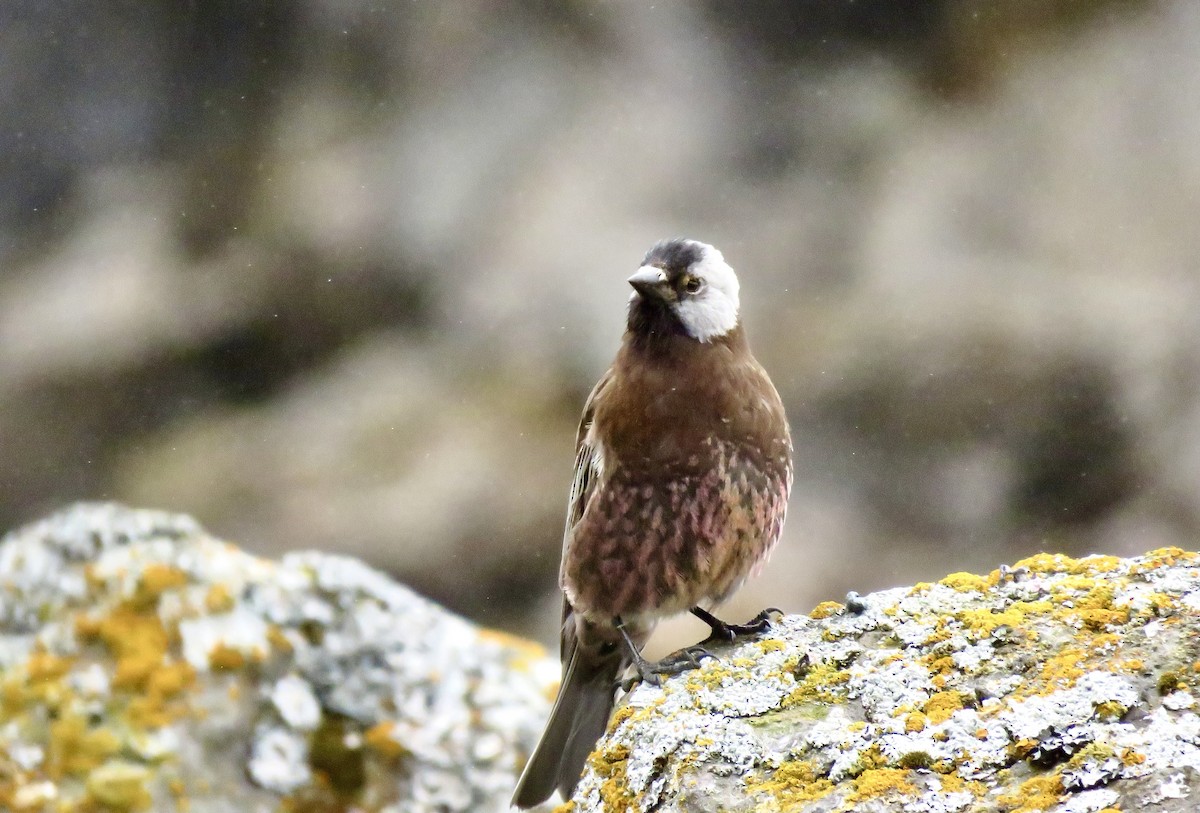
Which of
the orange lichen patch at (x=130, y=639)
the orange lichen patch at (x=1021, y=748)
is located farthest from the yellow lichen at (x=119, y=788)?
the orange lichen patch at (x=1021, y=748)

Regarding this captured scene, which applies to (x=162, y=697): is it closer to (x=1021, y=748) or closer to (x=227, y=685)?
(x=227, y=685)

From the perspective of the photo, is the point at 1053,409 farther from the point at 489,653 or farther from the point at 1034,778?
the point at 1034,778

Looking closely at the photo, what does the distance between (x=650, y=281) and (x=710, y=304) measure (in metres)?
0.24

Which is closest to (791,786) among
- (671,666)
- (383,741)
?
(671,666)

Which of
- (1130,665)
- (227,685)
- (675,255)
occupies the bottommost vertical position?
(227,685)

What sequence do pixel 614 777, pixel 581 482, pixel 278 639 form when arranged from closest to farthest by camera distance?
pixel 614 777
pixel 278 639
pixel 581 482

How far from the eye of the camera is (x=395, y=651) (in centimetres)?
392

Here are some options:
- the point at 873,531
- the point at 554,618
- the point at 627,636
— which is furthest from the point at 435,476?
the point at 627,636

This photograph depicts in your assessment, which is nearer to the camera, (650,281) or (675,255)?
(650,281)

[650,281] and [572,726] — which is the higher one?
[650,281]

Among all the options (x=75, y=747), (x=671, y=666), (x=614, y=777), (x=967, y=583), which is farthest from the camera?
(x=75, y=747)

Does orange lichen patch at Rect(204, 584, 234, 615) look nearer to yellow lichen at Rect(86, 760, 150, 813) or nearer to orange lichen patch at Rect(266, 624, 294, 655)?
orange lichen patch at Rect(266, 624, 294, 655)

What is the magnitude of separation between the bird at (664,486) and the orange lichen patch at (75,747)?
121cm

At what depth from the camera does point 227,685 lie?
362 centimetres
